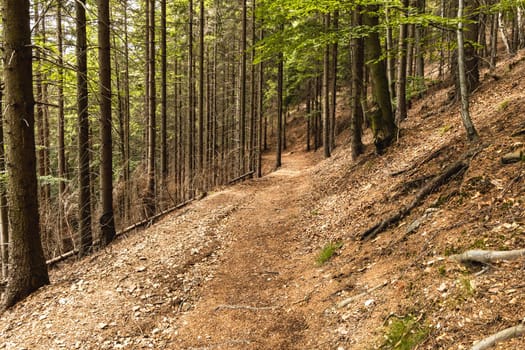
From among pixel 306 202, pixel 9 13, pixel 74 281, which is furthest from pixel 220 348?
pixel 306 202

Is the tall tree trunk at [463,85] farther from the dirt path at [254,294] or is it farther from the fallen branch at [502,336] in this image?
the fallen branch at [502,336]

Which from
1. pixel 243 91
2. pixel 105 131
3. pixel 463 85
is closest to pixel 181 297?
pixel 105 131

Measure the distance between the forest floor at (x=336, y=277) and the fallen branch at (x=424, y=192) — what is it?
0.14 metres

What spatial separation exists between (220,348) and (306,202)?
7237mm

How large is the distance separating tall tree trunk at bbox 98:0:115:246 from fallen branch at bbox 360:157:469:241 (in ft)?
22.6

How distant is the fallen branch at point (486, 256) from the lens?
362cm

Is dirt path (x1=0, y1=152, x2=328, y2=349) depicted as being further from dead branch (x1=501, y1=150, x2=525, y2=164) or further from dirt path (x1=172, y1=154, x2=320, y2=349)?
dead branch (x1=501, y1=150, x2=525, y2=164)

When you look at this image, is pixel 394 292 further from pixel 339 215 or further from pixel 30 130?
pixel 30 130

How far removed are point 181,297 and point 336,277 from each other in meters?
Result: 2.80

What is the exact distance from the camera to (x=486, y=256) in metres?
3.82

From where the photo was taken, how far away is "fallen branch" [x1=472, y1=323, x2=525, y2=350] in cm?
275

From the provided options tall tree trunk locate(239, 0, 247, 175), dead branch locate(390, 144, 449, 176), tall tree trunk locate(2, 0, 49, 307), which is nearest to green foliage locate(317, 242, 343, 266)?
dead branch locate(390, 144, 449, 176)

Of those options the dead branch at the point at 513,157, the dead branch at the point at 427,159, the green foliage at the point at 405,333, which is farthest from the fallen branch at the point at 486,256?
the dead branch at the point at 427,159

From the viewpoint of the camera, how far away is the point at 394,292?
4461 millimetres
